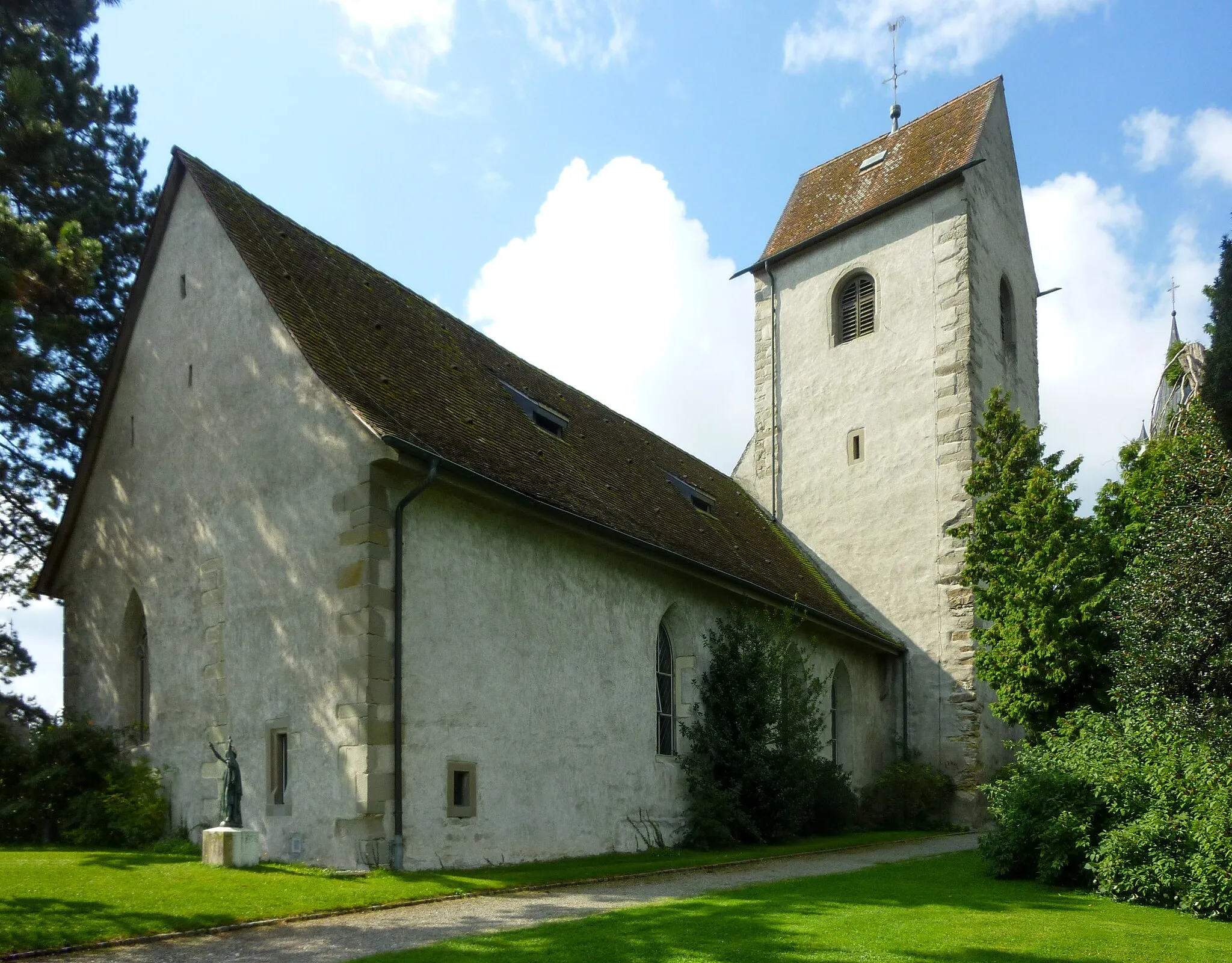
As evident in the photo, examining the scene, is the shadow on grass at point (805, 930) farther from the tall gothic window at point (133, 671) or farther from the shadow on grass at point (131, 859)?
the tall gothic window at point (133, 671)

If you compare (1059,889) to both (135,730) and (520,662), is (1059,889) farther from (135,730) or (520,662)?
A: (135,730)

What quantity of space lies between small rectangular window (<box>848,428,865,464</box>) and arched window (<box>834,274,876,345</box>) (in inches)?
87.7

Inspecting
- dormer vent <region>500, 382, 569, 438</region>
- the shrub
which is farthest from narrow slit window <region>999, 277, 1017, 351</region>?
dormer vent <region>500, 382, 569, 438</region>

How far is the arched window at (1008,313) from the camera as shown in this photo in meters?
26.6

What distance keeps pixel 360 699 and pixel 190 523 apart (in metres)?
4.47

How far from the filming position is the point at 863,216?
26094 millimetres

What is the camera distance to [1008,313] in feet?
88.0

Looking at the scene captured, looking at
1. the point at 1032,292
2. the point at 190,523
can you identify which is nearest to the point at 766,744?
the point at 190,523

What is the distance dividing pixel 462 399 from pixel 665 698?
18.3ft

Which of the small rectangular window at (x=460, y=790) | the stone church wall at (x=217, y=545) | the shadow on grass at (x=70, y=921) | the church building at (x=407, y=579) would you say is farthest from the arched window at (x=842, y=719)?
the shadow on grass at (x=70, y=921)

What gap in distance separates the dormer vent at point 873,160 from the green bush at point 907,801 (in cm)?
1427

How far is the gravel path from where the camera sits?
8.34 metres

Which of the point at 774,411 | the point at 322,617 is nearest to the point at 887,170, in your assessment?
the point at 774,411

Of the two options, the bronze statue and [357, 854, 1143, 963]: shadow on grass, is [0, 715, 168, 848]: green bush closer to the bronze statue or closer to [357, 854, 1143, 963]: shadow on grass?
the bronze statue
